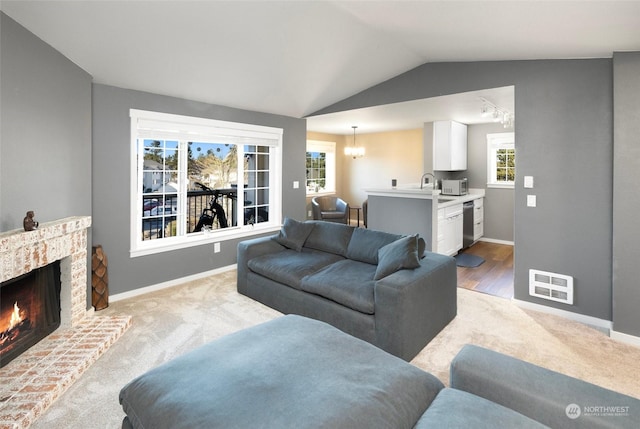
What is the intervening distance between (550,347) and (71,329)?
3977 millimetres

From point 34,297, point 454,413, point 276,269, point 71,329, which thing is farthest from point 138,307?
point 454,413

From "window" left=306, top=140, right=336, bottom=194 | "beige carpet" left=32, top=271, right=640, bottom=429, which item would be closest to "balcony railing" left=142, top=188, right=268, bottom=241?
"beige carpet" left=32, top=271, right=640, bottom=429

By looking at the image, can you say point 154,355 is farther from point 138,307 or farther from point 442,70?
point 442,70

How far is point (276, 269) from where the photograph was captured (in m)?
3.33

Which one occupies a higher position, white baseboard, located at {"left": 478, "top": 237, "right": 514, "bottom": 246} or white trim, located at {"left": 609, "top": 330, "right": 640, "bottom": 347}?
white baseboard, located at {"left": 478, "top": 237, "right": 514, "bottom": 246}

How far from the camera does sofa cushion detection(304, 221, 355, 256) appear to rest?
12.0 feet

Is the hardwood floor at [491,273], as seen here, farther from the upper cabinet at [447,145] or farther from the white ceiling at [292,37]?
the white ceiling at [292,37]

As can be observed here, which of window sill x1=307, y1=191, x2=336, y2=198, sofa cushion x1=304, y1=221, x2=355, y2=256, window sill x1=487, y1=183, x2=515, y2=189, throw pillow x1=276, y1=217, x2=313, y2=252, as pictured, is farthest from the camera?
window sill x1=307, y1=191, x2=336, y2=198

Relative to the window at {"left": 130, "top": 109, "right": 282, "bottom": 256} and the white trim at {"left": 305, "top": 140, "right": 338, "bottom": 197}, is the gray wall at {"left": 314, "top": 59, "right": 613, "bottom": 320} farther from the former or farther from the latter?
the white trim at {"left": 305, "top": 140, "right": 338, "bottom": 197}

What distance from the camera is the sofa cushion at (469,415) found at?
1137 mm

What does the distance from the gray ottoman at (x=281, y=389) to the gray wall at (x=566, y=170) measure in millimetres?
2592

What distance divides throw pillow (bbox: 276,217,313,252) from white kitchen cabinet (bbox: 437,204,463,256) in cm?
206

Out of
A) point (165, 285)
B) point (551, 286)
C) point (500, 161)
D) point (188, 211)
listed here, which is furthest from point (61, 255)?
point (500, 161)

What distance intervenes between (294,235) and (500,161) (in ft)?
15.8
